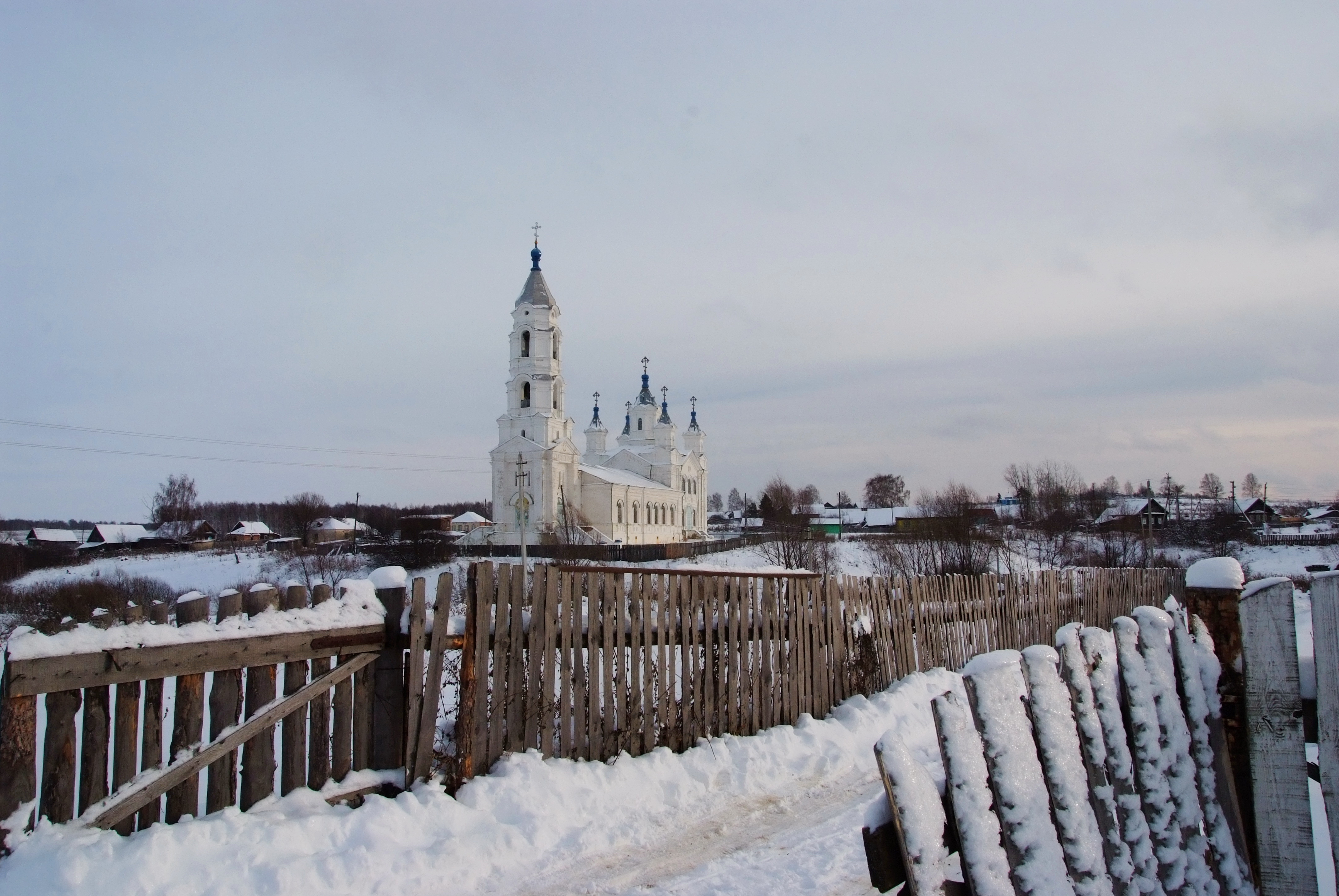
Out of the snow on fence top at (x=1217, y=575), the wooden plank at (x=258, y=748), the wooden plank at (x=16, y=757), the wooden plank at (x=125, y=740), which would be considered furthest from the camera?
the wooden plank at (x=258, y=748)

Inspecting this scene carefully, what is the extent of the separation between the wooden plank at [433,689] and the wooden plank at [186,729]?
1.24 meters

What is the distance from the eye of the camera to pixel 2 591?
1452 inches

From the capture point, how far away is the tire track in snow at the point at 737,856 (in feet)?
15.5

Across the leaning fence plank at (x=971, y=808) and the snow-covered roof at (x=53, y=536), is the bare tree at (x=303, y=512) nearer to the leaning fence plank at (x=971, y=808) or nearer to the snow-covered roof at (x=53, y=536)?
the snow-covered roof at (x=53, y=536)

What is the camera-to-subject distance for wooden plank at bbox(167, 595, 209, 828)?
4430 mm

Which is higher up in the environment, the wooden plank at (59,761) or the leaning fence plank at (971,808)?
the leaning fence plank at (971,808)

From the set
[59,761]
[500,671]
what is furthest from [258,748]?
[500,671]

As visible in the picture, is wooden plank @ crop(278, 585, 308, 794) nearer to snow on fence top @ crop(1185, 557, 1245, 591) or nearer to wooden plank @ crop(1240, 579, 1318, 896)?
snow on fence top @ crop(1185, 557, 1245, 591)

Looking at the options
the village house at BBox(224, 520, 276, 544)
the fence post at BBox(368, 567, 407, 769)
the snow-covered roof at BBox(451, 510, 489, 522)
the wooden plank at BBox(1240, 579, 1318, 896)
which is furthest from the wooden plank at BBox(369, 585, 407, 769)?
the village house at BBox(224, 520, 276, 544)

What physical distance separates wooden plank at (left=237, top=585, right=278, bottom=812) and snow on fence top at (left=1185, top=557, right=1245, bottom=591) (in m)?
4.54

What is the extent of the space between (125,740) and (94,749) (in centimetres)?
13

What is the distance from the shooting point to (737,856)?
5188mm

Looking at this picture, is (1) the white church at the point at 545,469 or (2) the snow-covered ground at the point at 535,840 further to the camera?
(1) the white church at the point at 545,469

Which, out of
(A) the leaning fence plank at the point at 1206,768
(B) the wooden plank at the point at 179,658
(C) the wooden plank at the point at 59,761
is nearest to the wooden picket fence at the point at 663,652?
(B) the wooden plank at the point at 179,658
